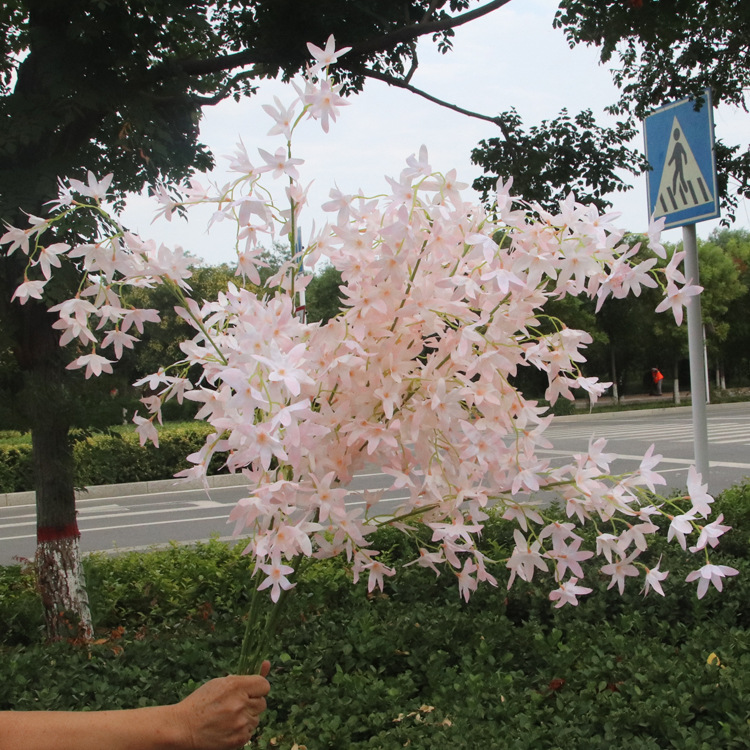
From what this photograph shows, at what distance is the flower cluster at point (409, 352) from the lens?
4.08 ft

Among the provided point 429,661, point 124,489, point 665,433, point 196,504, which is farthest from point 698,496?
point 665,433

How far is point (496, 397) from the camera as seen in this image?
1.29m

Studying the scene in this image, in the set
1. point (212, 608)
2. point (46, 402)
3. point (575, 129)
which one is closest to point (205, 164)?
point (46, 402)

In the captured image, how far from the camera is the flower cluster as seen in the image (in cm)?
124

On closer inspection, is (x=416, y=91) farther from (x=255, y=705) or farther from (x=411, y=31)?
(x=255, y=705)

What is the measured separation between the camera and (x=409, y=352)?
1.34 m

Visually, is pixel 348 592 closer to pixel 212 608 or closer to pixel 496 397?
pixel 212 608

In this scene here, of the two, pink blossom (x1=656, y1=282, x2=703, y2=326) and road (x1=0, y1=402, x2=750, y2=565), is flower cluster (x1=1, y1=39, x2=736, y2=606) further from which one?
road (x1=0, y1=402, x2=750, y2=565)

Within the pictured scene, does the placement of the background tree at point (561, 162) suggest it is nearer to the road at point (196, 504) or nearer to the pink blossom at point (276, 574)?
the road at point (196, 504)

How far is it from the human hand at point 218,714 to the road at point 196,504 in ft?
10.4

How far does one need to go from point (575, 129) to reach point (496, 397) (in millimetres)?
2715

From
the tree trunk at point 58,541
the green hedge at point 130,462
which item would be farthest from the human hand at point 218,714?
the green hedge at point 130,462

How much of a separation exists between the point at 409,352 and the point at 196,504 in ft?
30.9

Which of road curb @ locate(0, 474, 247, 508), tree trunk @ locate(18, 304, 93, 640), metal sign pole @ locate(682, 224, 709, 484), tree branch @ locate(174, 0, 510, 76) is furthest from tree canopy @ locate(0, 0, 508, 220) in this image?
road curb @ locate(0, 474, 247, 508)
